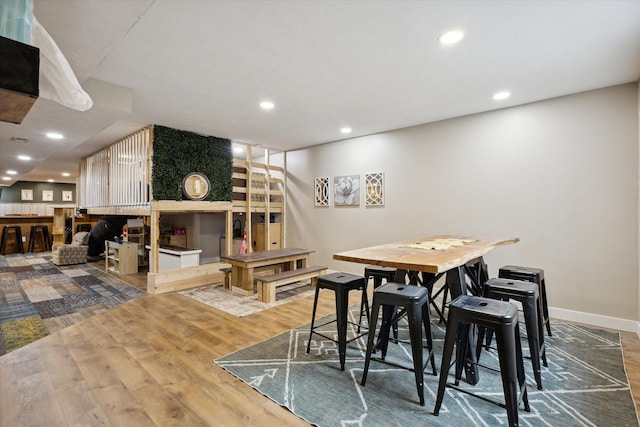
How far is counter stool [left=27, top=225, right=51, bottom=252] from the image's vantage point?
30.0 ft

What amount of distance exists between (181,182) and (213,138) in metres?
1.02

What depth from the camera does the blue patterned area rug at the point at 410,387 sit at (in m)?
1.85

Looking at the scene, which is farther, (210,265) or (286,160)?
(286,160)

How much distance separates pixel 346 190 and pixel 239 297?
2.56 metres

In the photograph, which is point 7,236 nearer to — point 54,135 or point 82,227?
point 82,227

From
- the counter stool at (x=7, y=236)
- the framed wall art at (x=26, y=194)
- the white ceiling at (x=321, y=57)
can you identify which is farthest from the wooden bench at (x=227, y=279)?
the framed wall art at (x=26, y=194)

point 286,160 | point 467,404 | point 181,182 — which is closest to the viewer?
point 467,404

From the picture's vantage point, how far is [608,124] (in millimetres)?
3244

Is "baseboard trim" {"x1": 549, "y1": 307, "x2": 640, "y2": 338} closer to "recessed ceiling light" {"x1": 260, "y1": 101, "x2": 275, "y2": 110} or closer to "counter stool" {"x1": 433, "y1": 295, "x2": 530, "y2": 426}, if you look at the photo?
"counter stool" {"x1": 433, "y1": 295, "x2": 530, "y2": 426}

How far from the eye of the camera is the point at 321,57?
2584 millimetres

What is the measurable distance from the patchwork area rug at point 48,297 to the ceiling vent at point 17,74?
3.11 m

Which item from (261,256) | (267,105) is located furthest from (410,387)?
(267,105)

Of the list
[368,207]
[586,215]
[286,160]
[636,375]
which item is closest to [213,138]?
[286,160]

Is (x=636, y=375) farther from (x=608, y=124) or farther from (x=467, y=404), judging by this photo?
(x=608, y=124)
